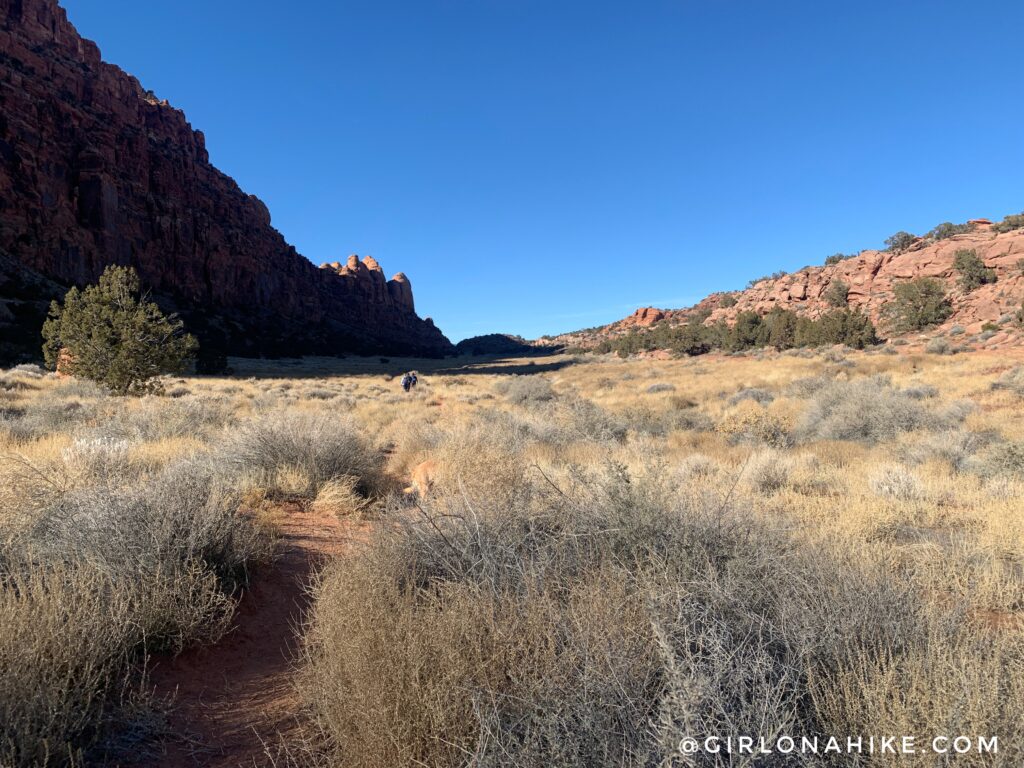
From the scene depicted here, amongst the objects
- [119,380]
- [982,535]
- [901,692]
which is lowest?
[982,535]

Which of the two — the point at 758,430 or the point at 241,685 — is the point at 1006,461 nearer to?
the point at 758,430

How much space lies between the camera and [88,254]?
54.3 m

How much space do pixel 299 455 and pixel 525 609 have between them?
544 centimetres

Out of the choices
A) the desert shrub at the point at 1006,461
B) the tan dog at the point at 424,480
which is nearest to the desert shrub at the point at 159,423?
the tan dog at the point at 424,480

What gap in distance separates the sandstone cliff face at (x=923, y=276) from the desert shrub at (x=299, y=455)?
33.2 metres

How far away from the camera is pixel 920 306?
3725 centimetres

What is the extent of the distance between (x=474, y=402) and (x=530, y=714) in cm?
1820

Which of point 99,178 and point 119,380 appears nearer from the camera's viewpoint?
point 119,380

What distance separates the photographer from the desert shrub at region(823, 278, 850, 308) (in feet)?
174

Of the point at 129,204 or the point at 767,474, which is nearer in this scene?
the point at 767,474

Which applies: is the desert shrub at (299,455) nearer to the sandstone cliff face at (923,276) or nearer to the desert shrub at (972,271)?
the sandstone cliff face at (923,276)

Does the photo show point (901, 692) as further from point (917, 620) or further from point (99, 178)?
point (99, 178)

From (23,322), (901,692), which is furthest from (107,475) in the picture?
(23,322)

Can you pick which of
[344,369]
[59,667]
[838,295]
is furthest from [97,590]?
[838,295]
